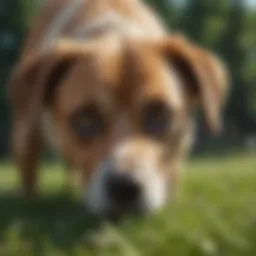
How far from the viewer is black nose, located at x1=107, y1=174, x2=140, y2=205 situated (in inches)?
187

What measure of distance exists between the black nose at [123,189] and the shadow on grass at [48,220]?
156 millimetres

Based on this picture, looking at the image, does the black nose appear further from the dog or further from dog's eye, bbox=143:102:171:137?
dog's eye, bbox=143:102:171:137

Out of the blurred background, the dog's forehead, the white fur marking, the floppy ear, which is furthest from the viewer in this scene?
the blurred background

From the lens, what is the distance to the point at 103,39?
19.0 ft

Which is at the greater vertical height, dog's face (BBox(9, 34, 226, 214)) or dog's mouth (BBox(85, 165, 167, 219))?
dog's face (BBox(9, 34, 226, 214))

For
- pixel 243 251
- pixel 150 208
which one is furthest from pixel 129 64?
pixel 243 251

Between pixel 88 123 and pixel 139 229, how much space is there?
81 centimetres

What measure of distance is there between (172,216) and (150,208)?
0.12 m

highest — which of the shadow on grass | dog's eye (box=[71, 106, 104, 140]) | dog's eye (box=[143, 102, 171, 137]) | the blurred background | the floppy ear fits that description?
the floppy ear

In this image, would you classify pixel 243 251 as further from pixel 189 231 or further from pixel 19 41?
pixel 19 41

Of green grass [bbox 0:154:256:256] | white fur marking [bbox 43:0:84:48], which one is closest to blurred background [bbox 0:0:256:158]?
white fur marking [bbox 43:0:84:48]

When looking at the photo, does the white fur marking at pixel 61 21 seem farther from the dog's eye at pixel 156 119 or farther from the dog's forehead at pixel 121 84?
the dog's eye at pixel 156 119

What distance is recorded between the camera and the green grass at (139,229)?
406cm

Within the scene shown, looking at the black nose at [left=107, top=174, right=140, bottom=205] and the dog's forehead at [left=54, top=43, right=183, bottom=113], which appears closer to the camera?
the black nose at [left=107, top=174, right=140, bottom=205]
